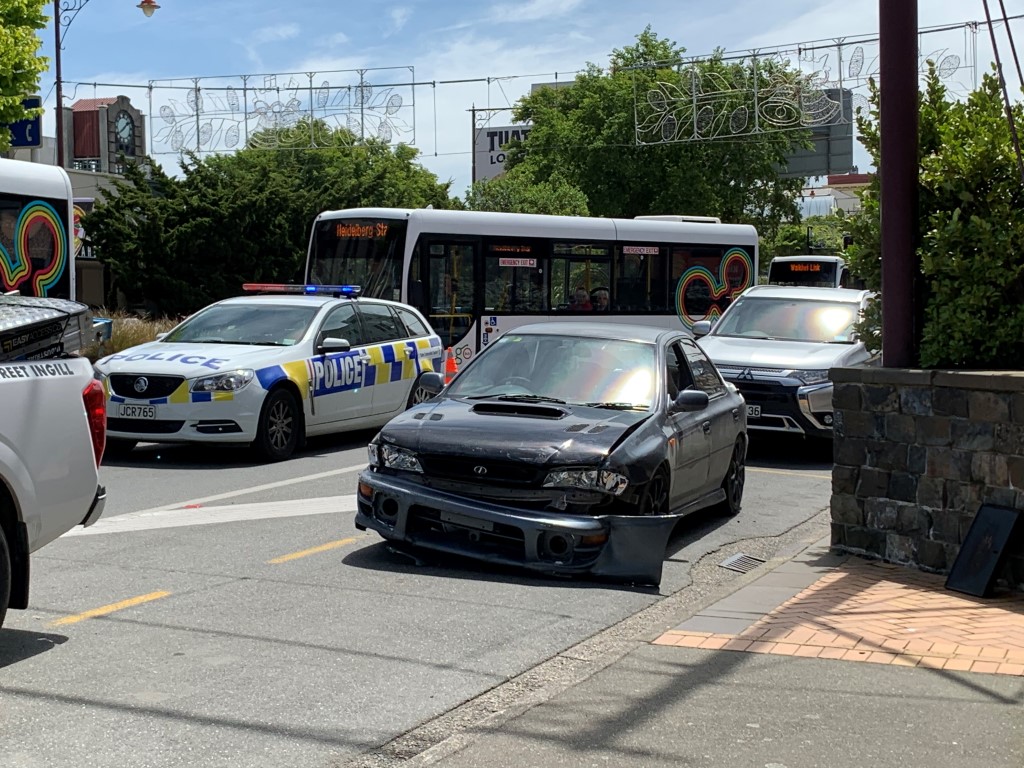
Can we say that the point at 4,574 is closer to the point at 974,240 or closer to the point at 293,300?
the point at 974,240

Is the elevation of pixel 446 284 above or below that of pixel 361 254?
below

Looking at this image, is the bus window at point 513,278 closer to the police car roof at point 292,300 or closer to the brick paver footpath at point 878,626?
the police car roof at point 292,300

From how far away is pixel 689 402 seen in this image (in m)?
8.76

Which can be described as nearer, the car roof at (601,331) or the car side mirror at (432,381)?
the car side mirror at (432,381)

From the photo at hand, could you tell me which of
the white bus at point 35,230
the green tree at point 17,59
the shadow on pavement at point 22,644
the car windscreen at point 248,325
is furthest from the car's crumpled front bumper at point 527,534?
the green tree at point 17,59

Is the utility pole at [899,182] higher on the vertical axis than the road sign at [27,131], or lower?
lower

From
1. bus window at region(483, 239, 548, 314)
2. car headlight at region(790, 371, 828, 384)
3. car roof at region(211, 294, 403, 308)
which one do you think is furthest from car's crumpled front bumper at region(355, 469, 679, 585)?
bus window at region(483, 239, 548, 314)

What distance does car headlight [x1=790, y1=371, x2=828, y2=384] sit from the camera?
538 inches

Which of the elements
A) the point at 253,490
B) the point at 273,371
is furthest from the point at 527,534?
the point at 273,371

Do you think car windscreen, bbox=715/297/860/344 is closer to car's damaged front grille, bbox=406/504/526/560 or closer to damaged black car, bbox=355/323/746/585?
damaged black car, bbox=355/323/746/585

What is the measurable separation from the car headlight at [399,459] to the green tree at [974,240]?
3.19 meters

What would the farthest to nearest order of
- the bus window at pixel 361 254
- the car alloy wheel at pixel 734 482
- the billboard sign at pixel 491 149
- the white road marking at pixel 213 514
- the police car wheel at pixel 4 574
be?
the billboard sign at pixel 491 149 → the bus window at pixel 361 254 → the car alloy wheel at pixel 734 482 → the white road marking at pixel 213 514 → the police car wheel at pixel 4 574

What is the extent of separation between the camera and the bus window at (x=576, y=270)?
75.4ft

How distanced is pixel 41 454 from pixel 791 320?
11.3m
